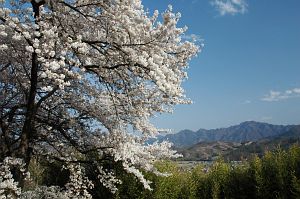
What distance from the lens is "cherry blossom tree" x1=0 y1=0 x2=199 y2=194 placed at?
7410mm

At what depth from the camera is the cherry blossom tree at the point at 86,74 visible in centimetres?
741

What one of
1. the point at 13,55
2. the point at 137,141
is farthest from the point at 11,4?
the point at 137,141

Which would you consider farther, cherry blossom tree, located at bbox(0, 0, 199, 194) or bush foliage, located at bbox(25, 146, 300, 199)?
bush foliage, located at bbox(25, 146, 300, 199)

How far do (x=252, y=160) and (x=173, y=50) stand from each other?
558 centimetres

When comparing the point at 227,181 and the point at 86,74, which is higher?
the point at 86,74

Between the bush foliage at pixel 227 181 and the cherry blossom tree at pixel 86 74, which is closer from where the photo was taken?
the cherry blossom tree at pixel 86 74

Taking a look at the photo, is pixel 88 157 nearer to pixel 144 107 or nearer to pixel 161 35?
pixel 144 107

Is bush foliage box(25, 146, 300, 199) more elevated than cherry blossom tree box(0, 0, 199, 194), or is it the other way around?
cherry blossom tree box(0, 0, 199, 194)

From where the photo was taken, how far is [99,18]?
8.25m

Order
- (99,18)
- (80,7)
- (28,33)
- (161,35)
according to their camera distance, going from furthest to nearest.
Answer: (80,7)
(99,18)
(161,35)
(28,33)

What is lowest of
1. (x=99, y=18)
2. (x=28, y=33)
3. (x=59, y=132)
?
(x=59, y=132)

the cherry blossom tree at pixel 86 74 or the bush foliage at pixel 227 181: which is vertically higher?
the cherry blossom tree at pixel 86 74

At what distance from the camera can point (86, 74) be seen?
9.72 m

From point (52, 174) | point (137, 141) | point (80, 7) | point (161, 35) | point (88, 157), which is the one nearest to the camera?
point (161, 35)
